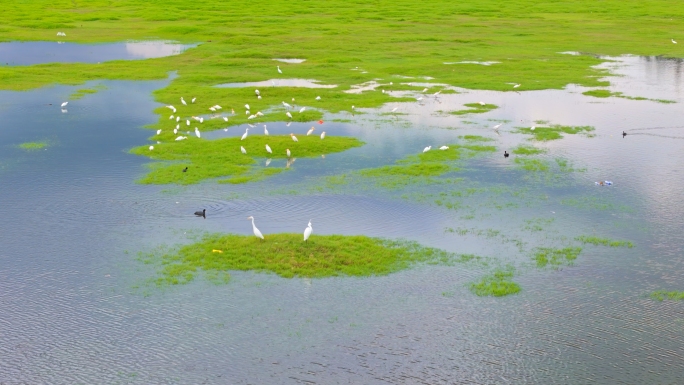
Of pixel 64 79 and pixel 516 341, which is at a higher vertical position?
pixel 64 79

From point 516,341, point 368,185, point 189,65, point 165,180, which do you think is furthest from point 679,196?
point 189,65

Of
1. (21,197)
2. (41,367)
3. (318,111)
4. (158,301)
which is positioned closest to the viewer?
(41,367)

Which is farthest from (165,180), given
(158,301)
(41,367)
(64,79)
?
(64,79)

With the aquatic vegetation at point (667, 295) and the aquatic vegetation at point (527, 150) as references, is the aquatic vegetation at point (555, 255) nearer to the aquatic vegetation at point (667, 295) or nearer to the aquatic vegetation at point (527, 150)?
the aquatic vegetation at point (667, 295)

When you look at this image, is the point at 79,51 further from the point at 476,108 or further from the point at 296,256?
the point at 296,256

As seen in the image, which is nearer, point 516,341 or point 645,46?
point 516,341

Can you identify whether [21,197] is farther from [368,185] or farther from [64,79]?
[64,79]

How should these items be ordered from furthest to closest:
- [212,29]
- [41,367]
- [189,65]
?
[212,29], [189,65], [41,367]
